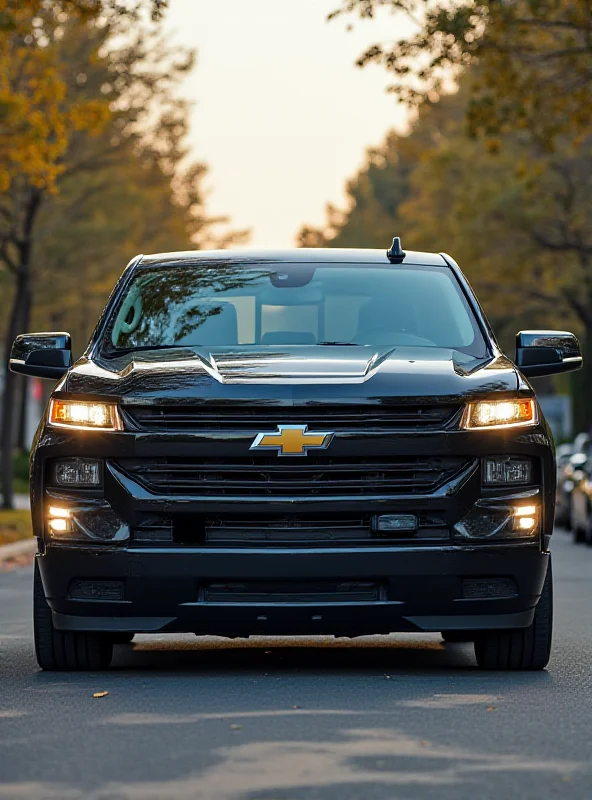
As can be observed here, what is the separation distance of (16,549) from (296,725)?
15048mm

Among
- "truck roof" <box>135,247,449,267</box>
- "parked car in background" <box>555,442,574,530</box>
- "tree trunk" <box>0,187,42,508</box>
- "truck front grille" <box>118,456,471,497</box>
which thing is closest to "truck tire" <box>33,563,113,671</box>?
"truck front grille" <box>118,456,471,497</box>

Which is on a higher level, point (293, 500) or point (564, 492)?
point (293, 500)

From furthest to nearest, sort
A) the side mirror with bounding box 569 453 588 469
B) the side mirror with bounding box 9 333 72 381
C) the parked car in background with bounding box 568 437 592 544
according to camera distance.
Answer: the side mirror with bounding box 569 453 588 469
the parked car in background with bounding box 568 437 592 544
the side mirror with bounding box 9 333 72 381

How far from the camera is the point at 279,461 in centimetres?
820

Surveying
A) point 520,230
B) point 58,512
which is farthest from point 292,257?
point 520,230

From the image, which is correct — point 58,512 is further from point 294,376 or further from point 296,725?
point 296,725

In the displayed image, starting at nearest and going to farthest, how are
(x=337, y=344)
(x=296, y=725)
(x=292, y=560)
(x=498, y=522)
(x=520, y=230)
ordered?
(x=296, y=725) → (x=292, y=560) → (x=498, y=522) → (x=337, y=344) → (x=520, y=230)

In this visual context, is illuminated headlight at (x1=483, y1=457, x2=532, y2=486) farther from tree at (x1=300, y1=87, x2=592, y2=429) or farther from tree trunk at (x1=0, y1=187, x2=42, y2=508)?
tree at (x1=300, y1=87, x2=592, y2=429)

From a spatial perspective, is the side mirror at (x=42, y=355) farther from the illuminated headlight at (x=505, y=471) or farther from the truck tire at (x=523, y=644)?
the truck tire at (x=523, y=644)

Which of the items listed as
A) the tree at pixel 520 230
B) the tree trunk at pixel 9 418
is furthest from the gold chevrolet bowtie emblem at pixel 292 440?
the tree at pixel 520 230

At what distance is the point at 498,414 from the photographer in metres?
8.35

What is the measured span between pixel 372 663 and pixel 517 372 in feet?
5.16

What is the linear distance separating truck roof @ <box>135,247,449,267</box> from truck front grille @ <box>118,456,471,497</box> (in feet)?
6.45

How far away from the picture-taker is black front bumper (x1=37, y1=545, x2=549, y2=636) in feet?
26.8
